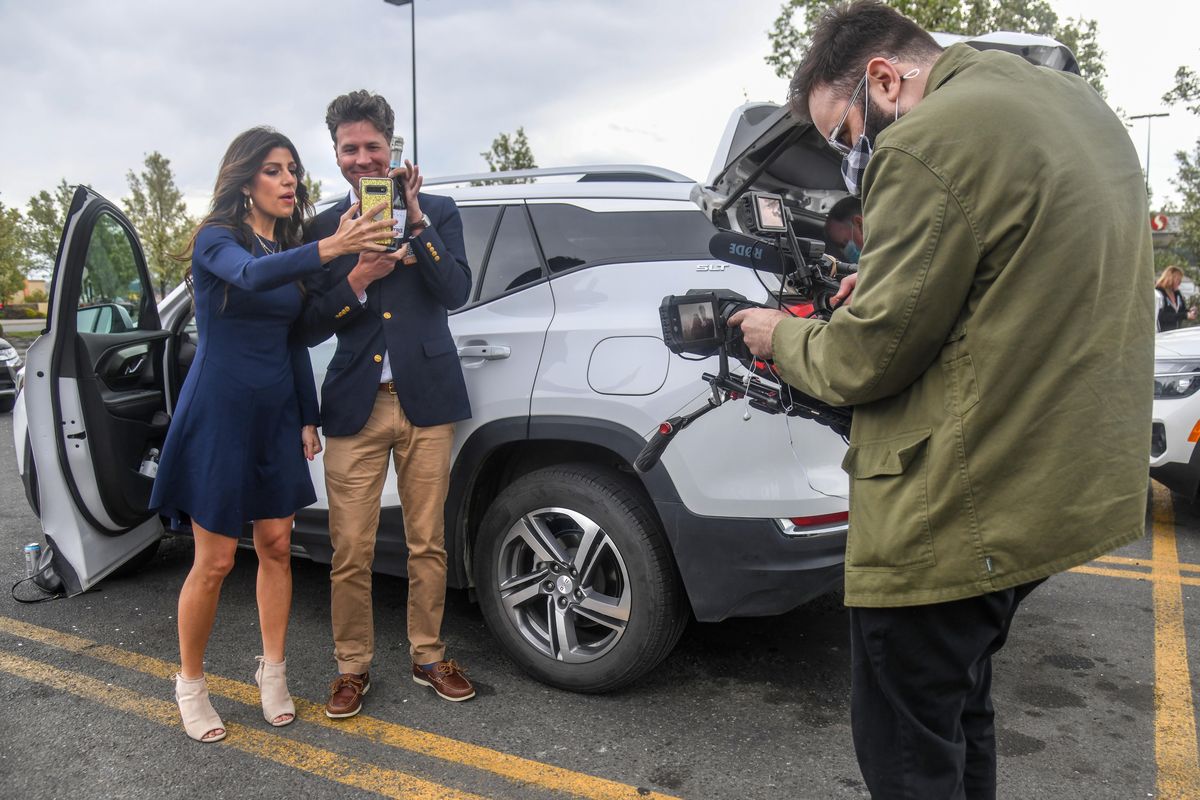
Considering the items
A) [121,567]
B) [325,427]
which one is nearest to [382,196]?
[325,427]

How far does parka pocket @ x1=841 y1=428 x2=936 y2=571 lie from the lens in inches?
61.2

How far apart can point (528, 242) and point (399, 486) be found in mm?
976

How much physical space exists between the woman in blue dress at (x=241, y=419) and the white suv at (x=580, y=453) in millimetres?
517

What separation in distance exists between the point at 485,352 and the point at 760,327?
155 centimetres

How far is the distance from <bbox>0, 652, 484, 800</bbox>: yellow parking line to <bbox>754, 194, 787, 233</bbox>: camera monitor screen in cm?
175

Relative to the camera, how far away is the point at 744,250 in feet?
6.72

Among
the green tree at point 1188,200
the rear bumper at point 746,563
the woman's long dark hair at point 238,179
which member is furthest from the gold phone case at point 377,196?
the green tree at point 1188,200

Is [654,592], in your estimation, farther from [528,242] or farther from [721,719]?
[528,242]

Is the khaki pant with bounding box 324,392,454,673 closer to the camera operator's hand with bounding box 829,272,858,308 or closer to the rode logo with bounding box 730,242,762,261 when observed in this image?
the rode logo with bounding box 730,242,762,261

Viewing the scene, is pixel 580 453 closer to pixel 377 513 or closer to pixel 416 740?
pixel 377 513

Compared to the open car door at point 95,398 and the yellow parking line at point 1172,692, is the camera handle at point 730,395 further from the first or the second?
the open car door at point 95,398

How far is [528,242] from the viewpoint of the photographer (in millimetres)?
3320

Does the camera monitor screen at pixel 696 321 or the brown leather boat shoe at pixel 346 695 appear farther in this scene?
the brown leather boat shoe at pixel 346 695

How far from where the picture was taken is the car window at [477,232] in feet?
11.2
